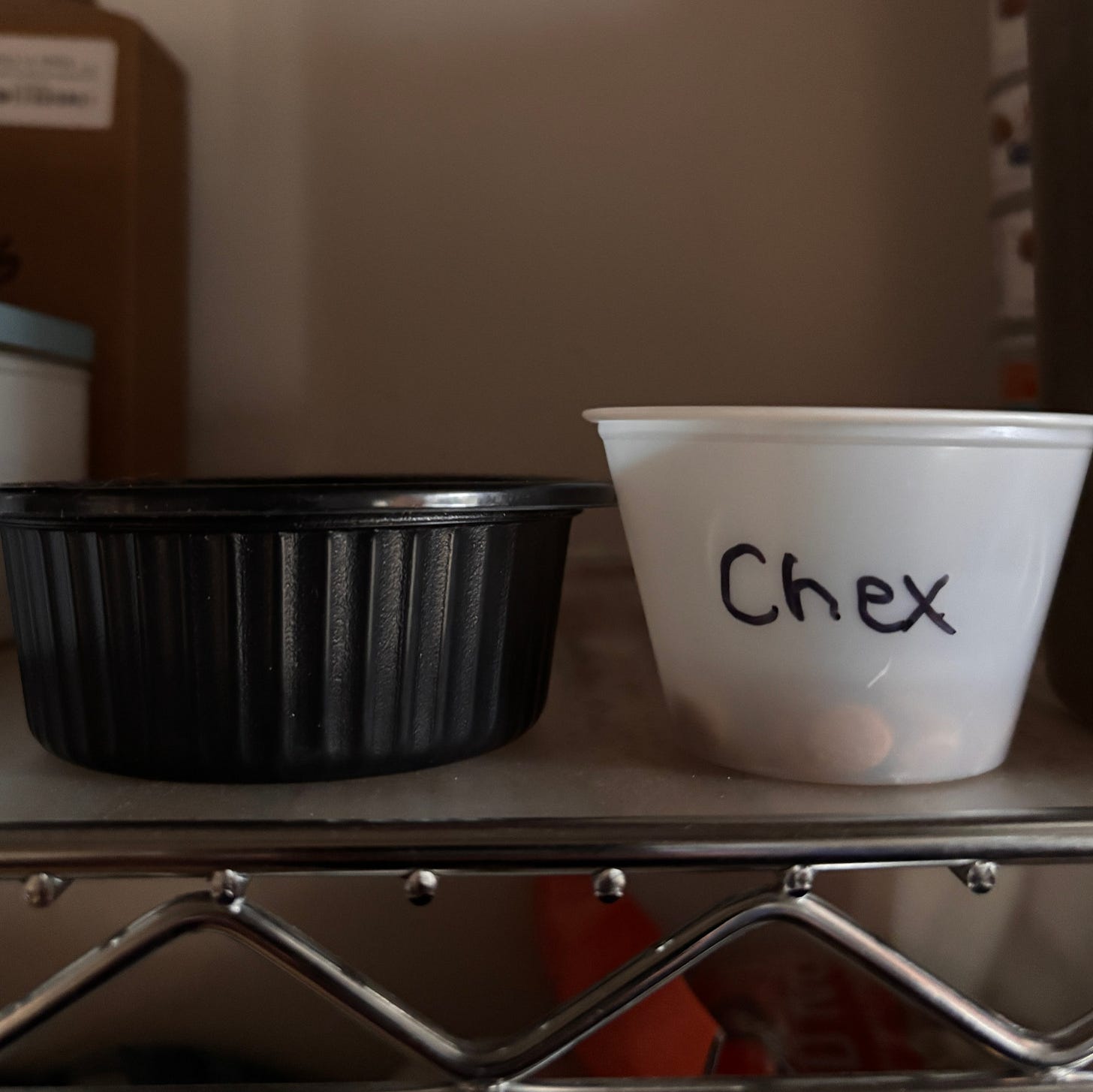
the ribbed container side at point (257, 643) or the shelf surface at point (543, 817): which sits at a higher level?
the ribbed container side at point (257, 643)

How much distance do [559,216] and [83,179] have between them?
33 centimetres

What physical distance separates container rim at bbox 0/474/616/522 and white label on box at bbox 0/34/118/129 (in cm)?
37

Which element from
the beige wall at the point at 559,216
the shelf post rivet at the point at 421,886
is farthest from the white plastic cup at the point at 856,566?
the beige wall at the point at 559,216

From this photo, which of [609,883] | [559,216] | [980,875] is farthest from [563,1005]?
[559,216]

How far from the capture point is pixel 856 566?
0.37m

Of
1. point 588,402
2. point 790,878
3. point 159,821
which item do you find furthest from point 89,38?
point 790,878

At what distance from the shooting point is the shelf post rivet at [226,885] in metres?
0.34

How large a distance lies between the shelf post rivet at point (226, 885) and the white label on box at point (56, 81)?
53 cm

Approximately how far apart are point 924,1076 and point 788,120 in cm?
63

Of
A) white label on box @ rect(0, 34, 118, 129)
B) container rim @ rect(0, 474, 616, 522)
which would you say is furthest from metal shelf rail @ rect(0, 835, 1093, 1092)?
white label on box @ rect(0, 34, 118, 129)

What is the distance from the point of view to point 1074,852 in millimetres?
349

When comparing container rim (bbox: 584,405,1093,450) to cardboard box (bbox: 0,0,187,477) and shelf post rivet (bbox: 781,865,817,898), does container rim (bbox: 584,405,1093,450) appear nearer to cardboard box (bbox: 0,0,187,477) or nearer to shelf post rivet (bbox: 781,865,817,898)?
shelf post rivet (bbox: 781,865,817,898)

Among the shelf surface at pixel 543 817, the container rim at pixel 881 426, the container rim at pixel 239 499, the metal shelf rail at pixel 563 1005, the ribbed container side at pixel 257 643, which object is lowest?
the metal shelf rail at pixel 563 1005

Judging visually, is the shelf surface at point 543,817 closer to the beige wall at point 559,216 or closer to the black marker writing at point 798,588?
the black marker writing at point 798,588
